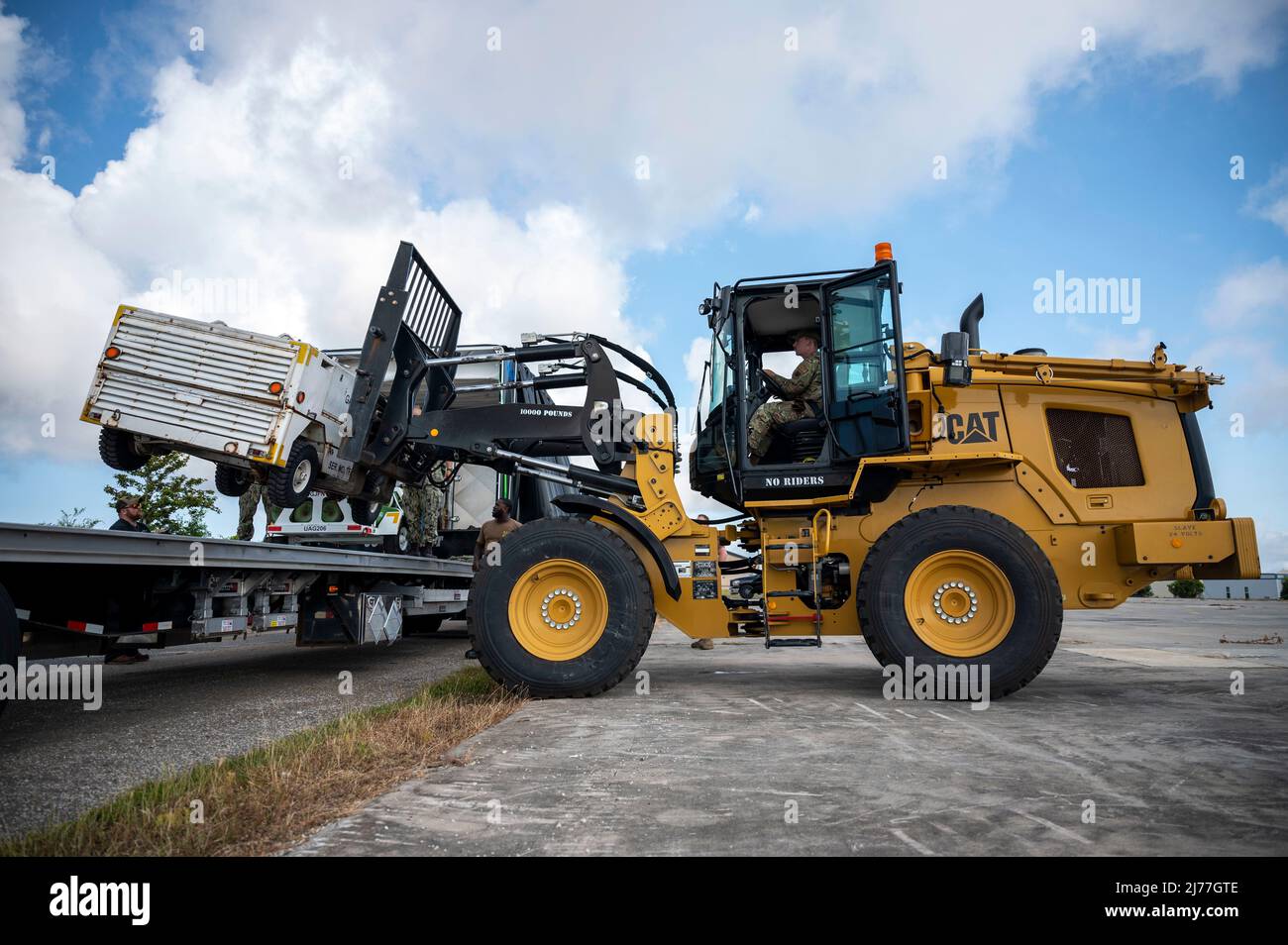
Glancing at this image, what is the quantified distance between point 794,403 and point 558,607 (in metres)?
2.50

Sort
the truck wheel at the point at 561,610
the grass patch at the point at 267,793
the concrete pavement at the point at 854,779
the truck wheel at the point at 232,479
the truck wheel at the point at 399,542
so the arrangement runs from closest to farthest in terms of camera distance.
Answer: the grass patch at the point at 267,793, the concrete pavement at the point at 854,779, the truck wheel at the point at 561,610, the truck wheel at the point at 232,479, the truck wheel at the point at 399,542

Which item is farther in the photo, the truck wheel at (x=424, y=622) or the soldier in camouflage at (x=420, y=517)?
the soldier in camouflage at (x=420, y=517)

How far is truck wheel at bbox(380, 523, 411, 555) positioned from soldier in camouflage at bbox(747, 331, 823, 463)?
6.96 meters

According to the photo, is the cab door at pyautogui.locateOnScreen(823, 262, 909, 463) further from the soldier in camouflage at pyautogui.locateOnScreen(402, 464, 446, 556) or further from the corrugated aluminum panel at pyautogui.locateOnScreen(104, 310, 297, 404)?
the soldier in camouflage at pyautogui.locateOnScreen(402, 464, 446, 556)

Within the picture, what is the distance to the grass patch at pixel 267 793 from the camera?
2.54m

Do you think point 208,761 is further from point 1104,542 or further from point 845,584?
point 1104,542

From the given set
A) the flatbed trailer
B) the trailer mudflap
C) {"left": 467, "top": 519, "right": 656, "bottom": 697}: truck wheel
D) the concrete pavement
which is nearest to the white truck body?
the flatbed trailer

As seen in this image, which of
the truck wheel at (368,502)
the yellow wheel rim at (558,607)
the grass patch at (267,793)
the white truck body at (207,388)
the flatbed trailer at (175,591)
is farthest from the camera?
the truck wheel at (368,502)

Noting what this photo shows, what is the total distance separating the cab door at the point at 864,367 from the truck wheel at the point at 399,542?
7.48 meters

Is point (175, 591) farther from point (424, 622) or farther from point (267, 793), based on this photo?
point (424, 622)

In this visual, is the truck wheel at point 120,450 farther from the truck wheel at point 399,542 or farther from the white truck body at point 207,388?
the truck wheel at point 399,542

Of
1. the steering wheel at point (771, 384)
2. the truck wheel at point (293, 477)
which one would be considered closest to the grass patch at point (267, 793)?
the truck wheel at point (293, 477)
